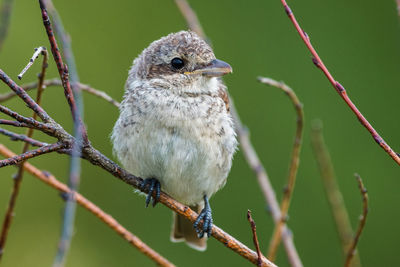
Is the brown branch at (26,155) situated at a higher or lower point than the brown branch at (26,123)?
lower

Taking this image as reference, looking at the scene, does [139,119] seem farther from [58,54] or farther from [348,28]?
[348,28]

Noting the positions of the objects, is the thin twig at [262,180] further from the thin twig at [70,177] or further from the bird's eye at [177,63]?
the thin twig at [70,177]

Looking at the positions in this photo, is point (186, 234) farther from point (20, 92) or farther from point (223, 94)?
point (20, 92)

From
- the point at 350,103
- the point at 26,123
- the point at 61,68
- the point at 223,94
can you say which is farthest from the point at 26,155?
the point at 223,94

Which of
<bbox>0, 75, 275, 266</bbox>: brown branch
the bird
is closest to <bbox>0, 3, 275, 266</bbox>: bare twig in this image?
<bbox>0, 75, 275, 266</bbox>: brown branch

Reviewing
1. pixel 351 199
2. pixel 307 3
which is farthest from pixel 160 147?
pixel 307 3

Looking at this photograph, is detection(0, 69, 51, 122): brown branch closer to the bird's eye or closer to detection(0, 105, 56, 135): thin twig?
detection(0, 105, 56, 135): thin twig

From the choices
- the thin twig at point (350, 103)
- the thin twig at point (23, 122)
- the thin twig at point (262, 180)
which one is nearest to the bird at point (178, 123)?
the thin twig at point (262, 180)
